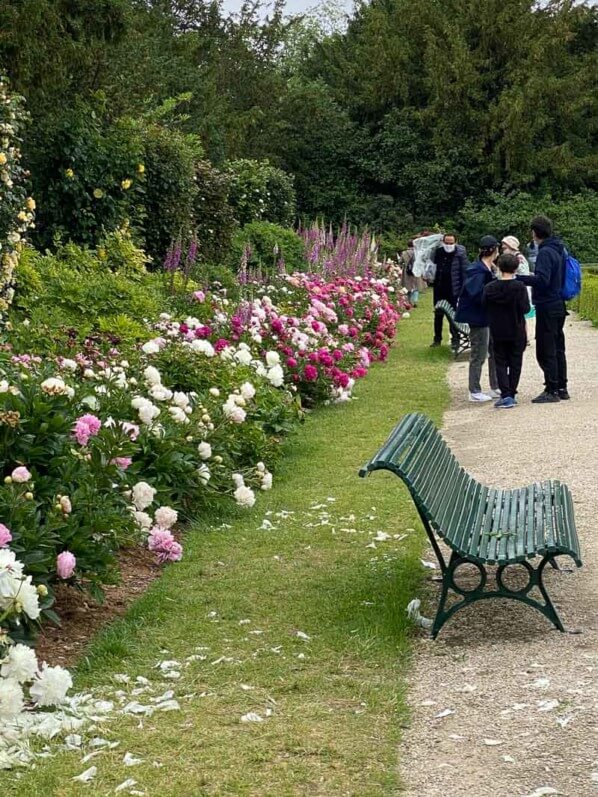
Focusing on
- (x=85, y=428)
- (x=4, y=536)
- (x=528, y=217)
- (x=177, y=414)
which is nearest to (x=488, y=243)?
(x=177, y=414)

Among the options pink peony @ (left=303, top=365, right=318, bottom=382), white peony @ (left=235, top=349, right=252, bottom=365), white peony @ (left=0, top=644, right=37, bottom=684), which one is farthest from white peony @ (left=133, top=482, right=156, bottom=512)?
pink peony @ (left=303, top=365, right=318, bottom=382)

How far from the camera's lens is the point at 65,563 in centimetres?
439

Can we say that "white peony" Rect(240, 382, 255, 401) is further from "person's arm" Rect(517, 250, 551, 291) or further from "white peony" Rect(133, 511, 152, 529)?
"person's arm" Rect(517, 250, 551, 291)

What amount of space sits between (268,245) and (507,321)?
33.2ft

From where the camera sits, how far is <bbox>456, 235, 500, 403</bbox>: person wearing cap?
420 inches

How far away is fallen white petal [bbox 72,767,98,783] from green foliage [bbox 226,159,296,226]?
19.7 meters

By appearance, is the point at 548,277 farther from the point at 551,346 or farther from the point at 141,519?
the point at 141,519

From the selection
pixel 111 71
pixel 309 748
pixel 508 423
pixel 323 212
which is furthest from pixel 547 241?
pixel 323 212

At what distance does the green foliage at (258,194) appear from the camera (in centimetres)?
2300

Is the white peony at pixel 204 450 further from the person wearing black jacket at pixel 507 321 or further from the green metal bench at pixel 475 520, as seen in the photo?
the person wearing black jacket at pixel 507 321

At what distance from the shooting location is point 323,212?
1518 inches

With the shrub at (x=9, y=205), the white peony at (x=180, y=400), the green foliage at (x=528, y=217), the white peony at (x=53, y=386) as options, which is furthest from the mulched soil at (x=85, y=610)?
the green foliage at (x=528, y=217)

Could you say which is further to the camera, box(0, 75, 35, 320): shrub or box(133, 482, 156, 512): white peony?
box(0, 75, 35, 320): shrub

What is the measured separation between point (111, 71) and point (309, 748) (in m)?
19.3
